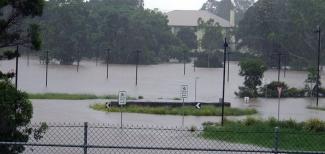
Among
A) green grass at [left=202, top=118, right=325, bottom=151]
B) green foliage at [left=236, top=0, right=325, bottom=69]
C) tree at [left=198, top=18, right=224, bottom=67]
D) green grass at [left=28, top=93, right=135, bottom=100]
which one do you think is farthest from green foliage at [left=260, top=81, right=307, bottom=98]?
tree at [left=198, top=18, right=224, bottom=67]

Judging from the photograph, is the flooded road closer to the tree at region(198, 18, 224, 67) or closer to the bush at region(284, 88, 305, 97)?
the bush at region(284, 88, 305, 97)

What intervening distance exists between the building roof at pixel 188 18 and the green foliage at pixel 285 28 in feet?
82.4

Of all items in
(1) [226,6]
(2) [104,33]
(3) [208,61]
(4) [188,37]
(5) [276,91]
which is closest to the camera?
(5) [276,91]

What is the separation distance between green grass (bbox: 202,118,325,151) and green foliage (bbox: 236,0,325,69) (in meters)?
57.2

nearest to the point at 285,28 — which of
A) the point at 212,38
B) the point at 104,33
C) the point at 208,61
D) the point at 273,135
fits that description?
the point at 208,61

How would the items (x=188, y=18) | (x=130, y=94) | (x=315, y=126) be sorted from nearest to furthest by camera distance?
(x=315, y=126) → (x=130, y=94) → (x=188, y=18)

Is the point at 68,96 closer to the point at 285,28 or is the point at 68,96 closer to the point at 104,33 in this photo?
the point at 104,33

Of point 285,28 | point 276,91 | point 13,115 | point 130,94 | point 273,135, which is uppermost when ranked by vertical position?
point 285,28

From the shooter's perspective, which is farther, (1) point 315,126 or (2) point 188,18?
(2) point 188,18

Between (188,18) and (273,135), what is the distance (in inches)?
3991

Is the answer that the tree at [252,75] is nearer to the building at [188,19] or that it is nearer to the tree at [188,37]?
the tree at [188,37]

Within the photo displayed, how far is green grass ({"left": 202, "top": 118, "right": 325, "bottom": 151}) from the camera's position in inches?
650

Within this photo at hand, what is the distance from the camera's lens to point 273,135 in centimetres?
1870

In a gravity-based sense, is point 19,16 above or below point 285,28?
below
